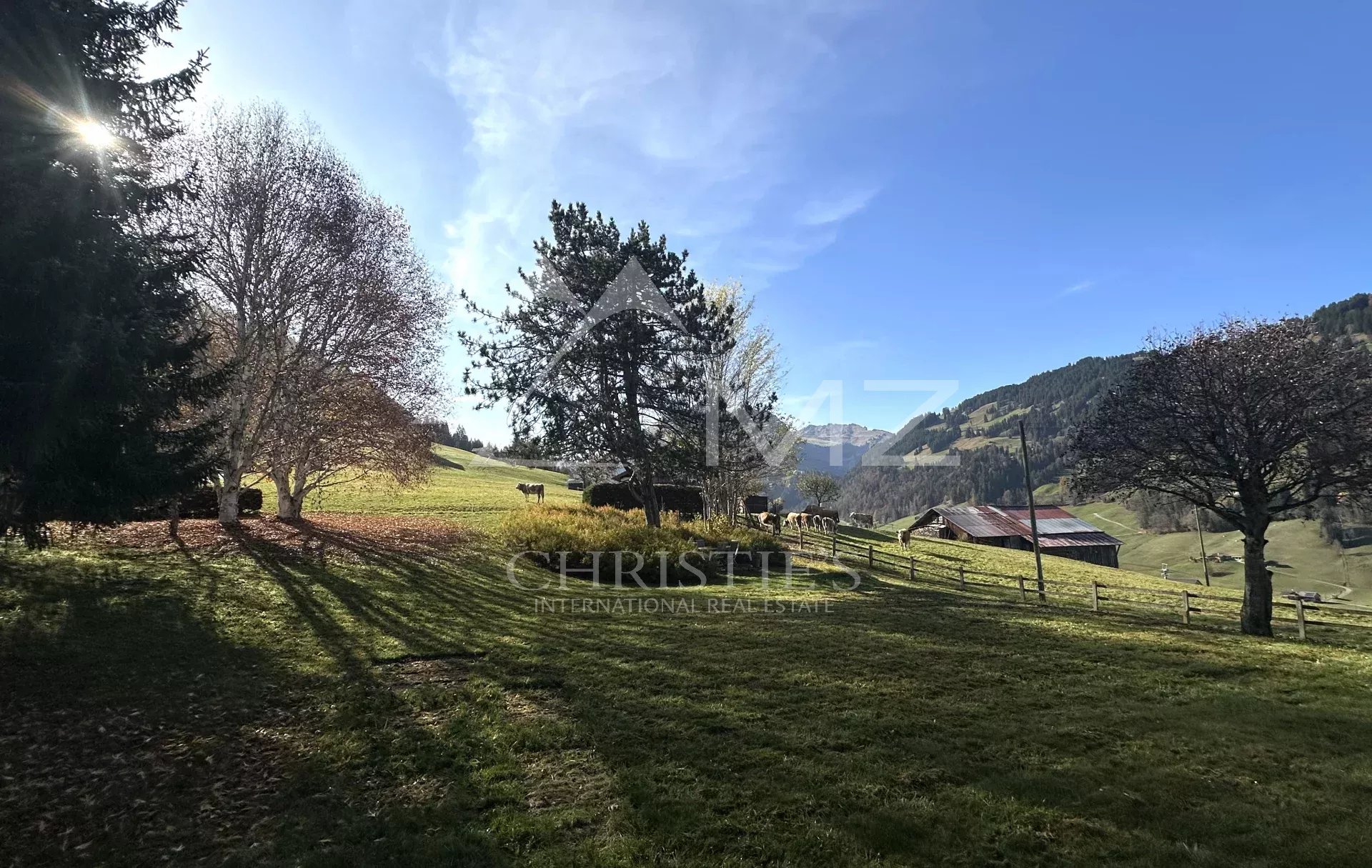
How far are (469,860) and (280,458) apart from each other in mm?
15771

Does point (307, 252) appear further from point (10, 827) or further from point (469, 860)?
point (469, 860)

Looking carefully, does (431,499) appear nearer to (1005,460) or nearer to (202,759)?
(202,759)

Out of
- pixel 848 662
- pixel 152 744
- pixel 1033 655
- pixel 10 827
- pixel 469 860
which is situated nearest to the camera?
pixel 469 860

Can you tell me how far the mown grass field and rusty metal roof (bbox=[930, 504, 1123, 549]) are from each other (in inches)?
1536

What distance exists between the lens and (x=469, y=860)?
11.9ft

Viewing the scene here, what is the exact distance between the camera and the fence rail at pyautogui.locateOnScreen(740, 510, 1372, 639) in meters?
14.0

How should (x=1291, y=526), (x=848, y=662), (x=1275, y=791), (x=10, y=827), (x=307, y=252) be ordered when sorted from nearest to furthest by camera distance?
(x=10, y=827) < (x=1275, y=791) < (x=848, y=662) < (x=307, y=252) < (x=1291, y=526)

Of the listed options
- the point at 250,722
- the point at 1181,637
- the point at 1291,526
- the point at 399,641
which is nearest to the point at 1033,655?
the point at 1181,637

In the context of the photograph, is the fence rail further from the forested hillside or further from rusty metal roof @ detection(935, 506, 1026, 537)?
the forested hillside

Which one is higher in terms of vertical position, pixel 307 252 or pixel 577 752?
pixel 307 252

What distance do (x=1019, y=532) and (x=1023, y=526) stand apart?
187cm

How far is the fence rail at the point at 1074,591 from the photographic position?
14008 millimetres

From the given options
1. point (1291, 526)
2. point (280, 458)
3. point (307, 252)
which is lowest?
point (1291, 526)

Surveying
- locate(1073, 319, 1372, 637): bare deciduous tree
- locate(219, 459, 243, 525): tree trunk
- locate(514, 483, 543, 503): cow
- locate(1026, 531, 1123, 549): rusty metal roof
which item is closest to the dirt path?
locate(1026, 531, 1123, 549): rusty metal roof
